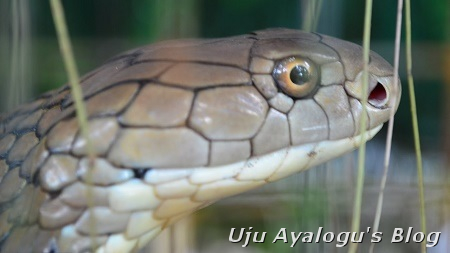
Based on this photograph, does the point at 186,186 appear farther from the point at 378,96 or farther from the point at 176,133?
the point at 378,96

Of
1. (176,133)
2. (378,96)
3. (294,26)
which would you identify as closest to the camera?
(176,133)

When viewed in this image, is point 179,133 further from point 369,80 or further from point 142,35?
point 142,35

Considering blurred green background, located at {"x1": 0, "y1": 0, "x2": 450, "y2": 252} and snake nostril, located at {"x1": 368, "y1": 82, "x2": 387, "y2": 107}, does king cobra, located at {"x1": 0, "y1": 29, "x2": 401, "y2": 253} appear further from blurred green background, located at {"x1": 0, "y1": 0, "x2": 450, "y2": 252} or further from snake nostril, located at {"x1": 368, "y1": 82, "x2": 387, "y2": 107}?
blurred green background, located at {"x1": 0, "y1": 0, "x2": 450, "y2": 252}

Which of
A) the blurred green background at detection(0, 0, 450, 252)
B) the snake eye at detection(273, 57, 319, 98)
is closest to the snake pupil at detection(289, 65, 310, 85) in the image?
the snake eye at detection(273, 57, 319, 98)

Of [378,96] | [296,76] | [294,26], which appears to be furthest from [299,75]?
[294,26]

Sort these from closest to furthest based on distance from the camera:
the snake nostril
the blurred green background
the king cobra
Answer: the king cobra
the snake nostril
the blurred green background

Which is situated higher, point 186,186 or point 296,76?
point 296,76

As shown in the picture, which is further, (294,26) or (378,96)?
(294,26)

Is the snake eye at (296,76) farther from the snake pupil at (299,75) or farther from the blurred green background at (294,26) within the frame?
the blurred green background at (294,26)
